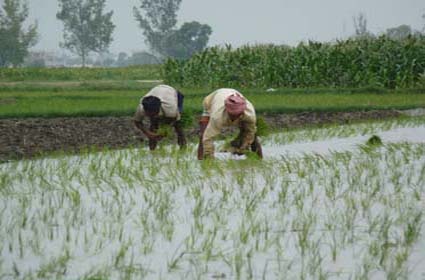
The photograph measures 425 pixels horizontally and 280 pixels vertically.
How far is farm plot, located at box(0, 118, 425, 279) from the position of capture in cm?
311

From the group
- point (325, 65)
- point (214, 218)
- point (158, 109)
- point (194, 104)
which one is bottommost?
point (194, 104)

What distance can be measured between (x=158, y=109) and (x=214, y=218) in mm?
2742

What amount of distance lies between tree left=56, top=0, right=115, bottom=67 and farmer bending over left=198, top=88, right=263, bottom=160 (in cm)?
4858

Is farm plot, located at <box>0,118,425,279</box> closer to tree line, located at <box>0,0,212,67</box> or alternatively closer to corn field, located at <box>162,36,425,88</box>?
corn field, located at <box>162,36,425,88</box>

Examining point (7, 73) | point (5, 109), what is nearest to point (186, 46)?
point (7, 73)

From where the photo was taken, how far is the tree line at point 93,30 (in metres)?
43.1

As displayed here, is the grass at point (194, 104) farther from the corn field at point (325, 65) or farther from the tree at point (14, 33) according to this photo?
the tree at point (14, 33)

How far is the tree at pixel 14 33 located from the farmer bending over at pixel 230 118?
36922 mm

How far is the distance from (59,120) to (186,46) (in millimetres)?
50863

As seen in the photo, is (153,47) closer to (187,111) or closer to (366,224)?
(187,111)

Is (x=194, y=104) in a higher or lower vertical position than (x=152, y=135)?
lower

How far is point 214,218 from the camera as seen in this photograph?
4.02 metres

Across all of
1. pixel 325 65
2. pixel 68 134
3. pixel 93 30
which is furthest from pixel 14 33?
pixel 68 134

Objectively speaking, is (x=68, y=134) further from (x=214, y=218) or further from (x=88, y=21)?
(x=88, y=21)
